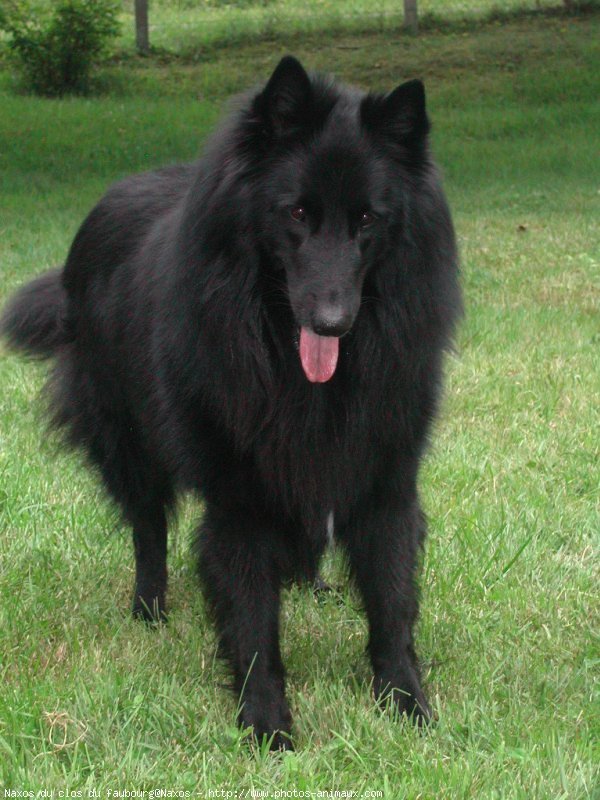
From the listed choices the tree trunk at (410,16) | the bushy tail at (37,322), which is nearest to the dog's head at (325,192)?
the bushy tail at (37,322)

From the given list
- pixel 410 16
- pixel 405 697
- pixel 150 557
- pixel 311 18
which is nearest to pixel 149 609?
pixel 150 557

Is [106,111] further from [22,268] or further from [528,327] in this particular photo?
[528,327]

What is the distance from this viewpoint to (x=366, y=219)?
2646 mm

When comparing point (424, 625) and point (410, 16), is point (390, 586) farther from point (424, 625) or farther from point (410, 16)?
point (410, 16)

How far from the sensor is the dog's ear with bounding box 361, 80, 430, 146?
2.70 m

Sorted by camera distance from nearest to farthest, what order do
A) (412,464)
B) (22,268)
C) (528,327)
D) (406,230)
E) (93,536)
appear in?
(406,230)
(412,464)
(93,536)
(528,327)
(22,268)

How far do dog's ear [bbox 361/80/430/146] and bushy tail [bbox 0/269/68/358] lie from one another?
1.64 meters

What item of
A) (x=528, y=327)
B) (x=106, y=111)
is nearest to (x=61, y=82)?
(x=106, y=111)

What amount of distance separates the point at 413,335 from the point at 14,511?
1.97 m

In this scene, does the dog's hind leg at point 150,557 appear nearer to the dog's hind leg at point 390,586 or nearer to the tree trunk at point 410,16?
the dog's hind leg at point 390,586

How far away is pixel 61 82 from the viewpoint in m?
16.1

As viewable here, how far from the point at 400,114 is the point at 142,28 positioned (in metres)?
15.8

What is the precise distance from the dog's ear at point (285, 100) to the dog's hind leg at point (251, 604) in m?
1.00

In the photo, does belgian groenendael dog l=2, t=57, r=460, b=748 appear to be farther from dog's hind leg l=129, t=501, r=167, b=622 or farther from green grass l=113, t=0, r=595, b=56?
green grass l=113, t=0, r=595, b=56
